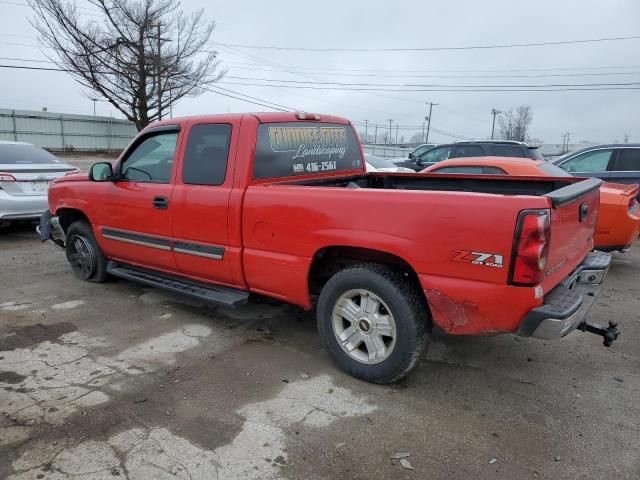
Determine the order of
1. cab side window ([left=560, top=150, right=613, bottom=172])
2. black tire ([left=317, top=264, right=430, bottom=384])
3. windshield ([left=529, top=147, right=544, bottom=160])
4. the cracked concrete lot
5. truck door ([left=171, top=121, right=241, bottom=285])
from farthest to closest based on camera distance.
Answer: windshield ([left=529, top=147, right=544, bottom=160]) → cab side window ([left=560, top=150, right=613, bottom=172]) → truck door ([left=171, top=121, right=241, bottom=285]) → black tire ([left=317, top=264, right=430, bottom=384]) → the cracked concrete lot

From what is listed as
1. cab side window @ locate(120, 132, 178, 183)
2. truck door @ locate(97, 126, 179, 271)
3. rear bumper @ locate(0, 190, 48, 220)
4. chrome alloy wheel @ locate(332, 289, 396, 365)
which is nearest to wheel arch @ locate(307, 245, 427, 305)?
chrome alloy wheel @ locate(332, 289, 396, 365)

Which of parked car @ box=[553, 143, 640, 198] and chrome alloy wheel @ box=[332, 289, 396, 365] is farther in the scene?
parked car @ box=[553, 143, 640, 198]

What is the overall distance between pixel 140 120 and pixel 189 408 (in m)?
23.5

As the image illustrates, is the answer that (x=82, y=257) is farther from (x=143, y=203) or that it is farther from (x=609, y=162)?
(x=609, y=162)

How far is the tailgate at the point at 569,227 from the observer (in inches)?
109

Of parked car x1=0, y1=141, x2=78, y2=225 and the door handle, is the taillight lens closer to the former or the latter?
parked car x1=0, y1=141, x2=78, y2=225

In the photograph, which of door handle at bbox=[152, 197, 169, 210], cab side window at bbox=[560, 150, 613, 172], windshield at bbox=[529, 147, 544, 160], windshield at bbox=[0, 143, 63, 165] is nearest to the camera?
door handle at bbox=[152, 197, 169, 210]

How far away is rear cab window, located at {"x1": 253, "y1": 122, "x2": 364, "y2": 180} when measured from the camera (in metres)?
3.92

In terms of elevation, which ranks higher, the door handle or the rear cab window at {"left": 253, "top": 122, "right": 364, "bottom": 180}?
the rear cab window at {"left": 253, "top": 122, "right": 364, "bottom": 180}

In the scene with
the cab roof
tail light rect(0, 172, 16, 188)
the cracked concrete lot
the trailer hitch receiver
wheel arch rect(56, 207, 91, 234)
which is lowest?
the cracked concrete lot

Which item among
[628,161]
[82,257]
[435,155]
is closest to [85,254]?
[82,257]

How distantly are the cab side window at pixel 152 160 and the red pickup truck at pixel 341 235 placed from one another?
2cm

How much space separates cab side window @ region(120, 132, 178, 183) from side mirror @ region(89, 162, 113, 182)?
114mm

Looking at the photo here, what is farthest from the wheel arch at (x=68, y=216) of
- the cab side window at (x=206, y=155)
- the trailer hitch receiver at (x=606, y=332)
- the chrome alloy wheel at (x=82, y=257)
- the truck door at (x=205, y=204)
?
the trailer hitch receiver at (x=606, y=332)
